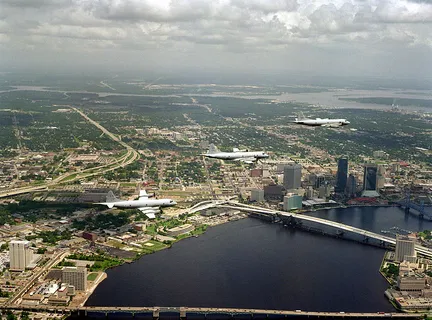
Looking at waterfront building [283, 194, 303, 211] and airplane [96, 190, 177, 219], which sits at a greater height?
airplane [96, 190, 177, 219]

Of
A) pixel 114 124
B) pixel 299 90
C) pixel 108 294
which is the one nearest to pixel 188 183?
pixel 108 294

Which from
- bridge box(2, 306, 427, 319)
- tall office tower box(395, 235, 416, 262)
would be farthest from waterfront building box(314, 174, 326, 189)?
bridge box(2, 306, 427, 319)

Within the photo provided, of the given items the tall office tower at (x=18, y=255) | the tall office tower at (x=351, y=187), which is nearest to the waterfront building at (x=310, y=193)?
the tall office tower at (x=351, y=187)

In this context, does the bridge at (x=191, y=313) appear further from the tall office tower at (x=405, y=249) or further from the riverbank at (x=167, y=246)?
the tall office tower at (x=405, y=249)

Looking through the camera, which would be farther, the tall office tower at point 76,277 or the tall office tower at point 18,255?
the tall office tower at point 18,255

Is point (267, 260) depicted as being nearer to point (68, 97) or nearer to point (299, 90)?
point (68, 97)

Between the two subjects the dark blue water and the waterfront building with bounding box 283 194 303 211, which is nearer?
the dark blue water

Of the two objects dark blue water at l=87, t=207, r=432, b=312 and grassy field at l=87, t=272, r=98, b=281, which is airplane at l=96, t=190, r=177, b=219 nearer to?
dark blue water at l=87, t=207, r=432, b=312
